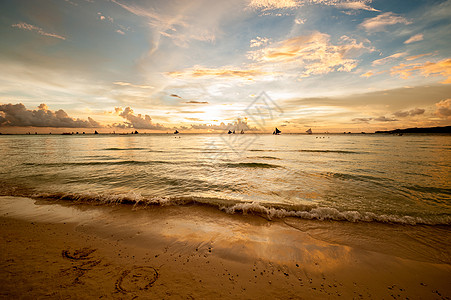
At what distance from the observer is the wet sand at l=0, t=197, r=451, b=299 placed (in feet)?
12.5

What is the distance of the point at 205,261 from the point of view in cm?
489

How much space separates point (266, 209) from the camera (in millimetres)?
8492

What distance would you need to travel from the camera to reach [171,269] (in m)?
4.50

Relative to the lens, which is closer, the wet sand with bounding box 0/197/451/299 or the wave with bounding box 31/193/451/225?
the wet sand with bounding box 0/197/451/299

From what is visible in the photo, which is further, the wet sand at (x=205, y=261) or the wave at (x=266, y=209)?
the wave at (x=266, y=209)

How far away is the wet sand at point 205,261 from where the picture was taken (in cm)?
382

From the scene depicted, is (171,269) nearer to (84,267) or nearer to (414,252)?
(84,267)

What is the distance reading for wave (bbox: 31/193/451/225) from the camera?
7.80 metres

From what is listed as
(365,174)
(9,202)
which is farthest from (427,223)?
(9,202)

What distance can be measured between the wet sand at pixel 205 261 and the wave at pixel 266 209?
1.83ft

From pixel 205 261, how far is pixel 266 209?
444 centimetres

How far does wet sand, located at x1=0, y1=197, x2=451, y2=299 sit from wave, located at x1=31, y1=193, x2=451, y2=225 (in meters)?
0.56

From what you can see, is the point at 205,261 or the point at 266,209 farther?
the point at 266,209

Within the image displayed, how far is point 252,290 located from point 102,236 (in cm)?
558
